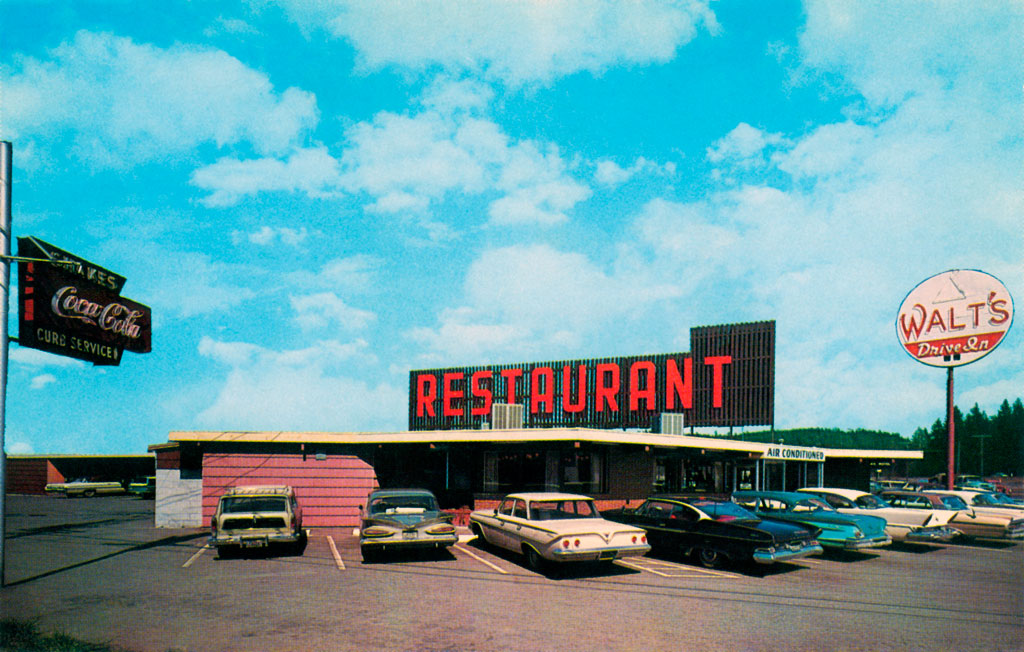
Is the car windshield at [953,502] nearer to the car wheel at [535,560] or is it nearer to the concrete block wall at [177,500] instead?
the car wheel at [535,560]

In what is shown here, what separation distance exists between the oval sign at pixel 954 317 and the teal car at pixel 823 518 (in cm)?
1397

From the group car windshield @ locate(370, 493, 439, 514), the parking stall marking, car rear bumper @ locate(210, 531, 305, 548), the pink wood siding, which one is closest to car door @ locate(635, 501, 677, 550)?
the parking stall marking

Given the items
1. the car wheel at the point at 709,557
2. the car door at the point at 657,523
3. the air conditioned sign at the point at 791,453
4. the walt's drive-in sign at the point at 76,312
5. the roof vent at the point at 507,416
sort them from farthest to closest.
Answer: the roof vent at the point at 507,416, the air conditioned sign at the point at 791,453, the car door at the point at 657,523, the car wheel at the point at 709,557, the walt's drive-in sign at the point at 76,312

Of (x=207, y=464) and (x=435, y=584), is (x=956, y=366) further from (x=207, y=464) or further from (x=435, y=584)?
(x=207, y=464)

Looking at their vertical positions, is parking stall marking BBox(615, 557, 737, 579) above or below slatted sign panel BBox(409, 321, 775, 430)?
below

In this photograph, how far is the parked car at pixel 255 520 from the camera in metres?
15.2

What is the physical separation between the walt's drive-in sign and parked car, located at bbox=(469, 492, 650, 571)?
10.1 metres

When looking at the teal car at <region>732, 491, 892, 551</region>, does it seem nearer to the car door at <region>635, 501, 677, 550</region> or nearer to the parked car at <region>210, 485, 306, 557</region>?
the car door at <region>635, 501, 677, 550</region>

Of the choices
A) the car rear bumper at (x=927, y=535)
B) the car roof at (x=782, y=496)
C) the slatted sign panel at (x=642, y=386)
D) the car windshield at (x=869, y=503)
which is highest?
the slatted sign panel at (x=642, y=386)

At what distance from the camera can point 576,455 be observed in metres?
22.1

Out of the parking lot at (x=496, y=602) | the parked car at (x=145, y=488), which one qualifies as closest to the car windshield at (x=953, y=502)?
the parking lot at (x=496, y=602)

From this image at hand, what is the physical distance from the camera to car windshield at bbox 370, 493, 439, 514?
607 inches

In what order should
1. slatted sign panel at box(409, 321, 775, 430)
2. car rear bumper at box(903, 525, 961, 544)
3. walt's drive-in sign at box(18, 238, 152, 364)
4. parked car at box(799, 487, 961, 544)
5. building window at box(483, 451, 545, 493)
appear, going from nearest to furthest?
1. walt's drive-in sign at box(18, 238, 152, 364)
2. car rear bumper at box(903, 525, 961, 544)
3. parked car at box(799, 487, 961, 544)
4. building window at box(483, 451, 545, 493)
5. slatted sign panel at box(409, 321, 775, 430)

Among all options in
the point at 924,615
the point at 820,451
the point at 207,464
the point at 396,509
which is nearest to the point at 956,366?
the point at 820,451
